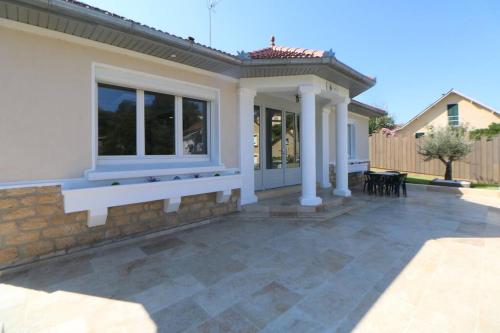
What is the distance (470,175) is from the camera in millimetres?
11914

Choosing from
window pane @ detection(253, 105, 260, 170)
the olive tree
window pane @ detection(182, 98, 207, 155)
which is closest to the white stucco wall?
the olive tree

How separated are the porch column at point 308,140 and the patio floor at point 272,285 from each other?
1252mm

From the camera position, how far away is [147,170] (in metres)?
4.49

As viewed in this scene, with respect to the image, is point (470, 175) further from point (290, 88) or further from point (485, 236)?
point (290, 88)

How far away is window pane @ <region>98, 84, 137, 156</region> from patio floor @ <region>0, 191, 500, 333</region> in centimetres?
175

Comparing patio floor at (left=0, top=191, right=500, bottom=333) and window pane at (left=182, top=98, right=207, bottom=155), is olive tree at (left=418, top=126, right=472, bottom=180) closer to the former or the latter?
patio floor at (left=0, top=191, right=500, bottom=333)

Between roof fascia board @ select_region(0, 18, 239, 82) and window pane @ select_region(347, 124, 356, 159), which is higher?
roof fascia board @ select_region(0, 18, 239, 82)

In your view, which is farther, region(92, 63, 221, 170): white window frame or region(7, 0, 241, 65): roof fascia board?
region(92, 63, 221, 170): white window frame

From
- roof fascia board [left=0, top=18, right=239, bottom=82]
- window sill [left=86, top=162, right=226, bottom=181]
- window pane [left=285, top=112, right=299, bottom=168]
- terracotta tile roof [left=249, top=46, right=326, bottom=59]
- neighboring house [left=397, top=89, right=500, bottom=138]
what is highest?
neighboring house [left=397, top=89, right=500, bottom=138]

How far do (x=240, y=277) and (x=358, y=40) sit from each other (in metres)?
12.9

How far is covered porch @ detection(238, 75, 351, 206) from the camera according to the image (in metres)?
5.93

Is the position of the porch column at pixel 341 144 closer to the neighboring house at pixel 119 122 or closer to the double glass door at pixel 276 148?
Result: the neighboring house at pixel 119 122

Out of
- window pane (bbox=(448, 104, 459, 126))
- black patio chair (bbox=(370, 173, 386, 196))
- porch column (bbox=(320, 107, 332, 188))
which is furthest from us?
window pane (bbox=(448, 104, 459, 126))

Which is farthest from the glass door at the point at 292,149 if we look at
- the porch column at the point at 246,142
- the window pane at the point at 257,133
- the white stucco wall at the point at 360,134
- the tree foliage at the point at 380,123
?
the tree foliage at the point at 380,123
